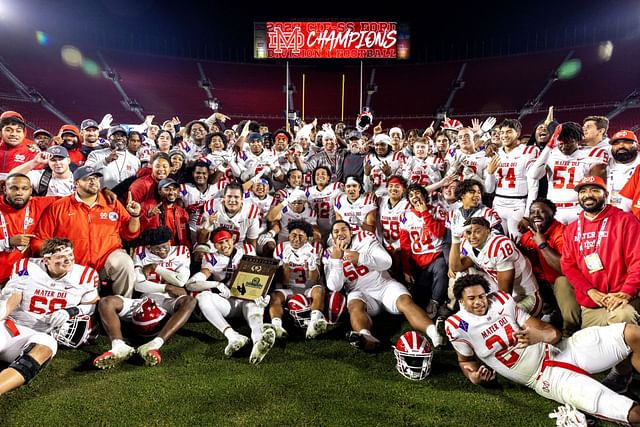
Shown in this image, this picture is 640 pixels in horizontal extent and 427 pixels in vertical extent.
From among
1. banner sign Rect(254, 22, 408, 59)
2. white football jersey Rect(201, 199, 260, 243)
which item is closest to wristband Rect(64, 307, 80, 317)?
white football jersey Rect(201, 199, 260, 243)

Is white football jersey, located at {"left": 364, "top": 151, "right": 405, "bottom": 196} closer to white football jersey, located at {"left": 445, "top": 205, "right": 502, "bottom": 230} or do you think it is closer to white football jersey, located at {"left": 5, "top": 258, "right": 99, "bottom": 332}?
white football jersey, located at {"left": 445, "top": 205, "right": 502, "bottom": 230}

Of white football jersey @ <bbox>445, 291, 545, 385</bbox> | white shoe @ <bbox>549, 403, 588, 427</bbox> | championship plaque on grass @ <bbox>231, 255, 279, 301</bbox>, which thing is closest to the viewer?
white shoe @ <bbox>549, 403, 588, 427</bbox>

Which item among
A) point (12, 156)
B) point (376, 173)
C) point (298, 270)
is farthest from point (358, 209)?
point (12, 156)

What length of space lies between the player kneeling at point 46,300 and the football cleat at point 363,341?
252 cm

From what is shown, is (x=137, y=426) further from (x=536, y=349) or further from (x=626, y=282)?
(x=626, y=282)

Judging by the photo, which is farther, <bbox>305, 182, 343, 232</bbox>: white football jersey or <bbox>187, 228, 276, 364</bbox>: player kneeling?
<bbox>305, 182, 343, 232</bbox>: white football jersey

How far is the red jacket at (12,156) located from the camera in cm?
507

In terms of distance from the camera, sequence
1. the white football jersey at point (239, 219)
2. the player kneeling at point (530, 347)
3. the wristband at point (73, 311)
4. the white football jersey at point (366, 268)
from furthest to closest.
Answer: 1. the white football jersey at point (239, 219)
2. the white football jersey at point (366, 268)
3. the wristband at point (73, 311)
4. the player kneeling at point (530, 347)

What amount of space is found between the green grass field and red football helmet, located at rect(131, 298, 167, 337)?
31 cm

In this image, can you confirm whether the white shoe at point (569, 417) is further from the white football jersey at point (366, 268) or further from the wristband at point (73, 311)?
the wristband at point (73, 311)

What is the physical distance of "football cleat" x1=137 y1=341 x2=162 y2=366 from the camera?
374cm

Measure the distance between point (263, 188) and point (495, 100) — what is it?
18681 mm

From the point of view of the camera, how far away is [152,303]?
4.23 meters

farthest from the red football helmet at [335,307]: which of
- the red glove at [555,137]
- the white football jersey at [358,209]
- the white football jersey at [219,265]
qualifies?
the red glove at [555,137]
